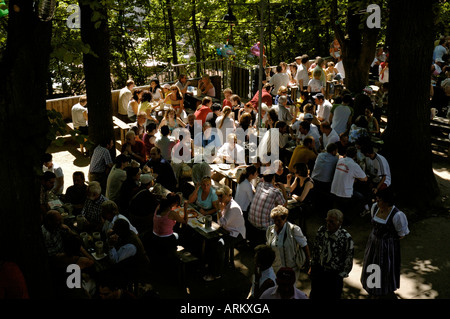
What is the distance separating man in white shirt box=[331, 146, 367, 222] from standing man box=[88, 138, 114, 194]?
398cm

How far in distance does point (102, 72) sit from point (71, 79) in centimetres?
1039

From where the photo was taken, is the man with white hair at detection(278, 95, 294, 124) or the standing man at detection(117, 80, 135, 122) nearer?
the man with white hair at detection(278, 95, 294, 124)

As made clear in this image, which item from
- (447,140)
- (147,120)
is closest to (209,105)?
(147,120)

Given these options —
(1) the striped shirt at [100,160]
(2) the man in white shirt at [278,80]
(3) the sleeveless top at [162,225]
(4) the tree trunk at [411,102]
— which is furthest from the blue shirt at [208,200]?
(2) the man in white shirt at [278,80]

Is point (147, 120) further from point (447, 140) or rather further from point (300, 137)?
point (447, 140)

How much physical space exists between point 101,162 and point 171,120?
2.17 m

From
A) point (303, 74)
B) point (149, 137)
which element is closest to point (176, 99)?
point (149, 137)

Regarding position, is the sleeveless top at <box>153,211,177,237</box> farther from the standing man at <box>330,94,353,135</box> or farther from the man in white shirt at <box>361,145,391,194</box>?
the standing man at <box>330,94,353,135</box>

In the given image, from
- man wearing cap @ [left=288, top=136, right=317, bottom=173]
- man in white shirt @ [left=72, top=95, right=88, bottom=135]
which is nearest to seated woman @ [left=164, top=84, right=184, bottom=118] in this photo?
man in white shirt @ [left=72, top=95, right=88, bottom=135]

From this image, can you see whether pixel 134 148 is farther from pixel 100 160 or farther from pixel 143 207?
pixel 143 207

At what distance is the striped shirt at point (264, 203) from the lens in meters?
7.28

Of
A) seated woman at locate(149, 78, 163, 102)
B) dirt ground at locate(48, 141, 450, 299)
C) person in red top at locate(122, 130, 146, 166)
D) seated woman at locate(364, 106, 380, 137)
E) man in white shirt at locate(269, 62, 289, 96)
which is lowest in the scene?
dirt ground at locate(48, 141, 450, 299)

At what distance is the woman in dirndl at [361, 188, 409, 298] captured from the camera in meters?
6.11
